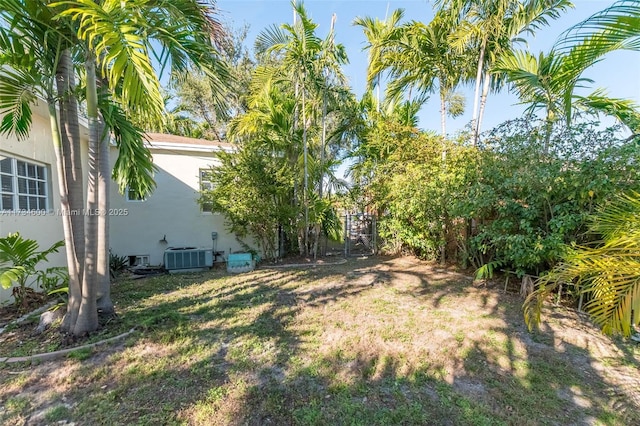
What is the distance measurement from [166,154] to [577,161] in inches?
374

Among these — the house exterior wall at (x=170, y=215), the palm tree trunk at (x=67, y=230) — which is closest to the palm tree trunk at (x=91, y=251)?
the palm tree trunk at (x=67, y=230)

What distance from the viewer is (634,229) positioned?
2232mm

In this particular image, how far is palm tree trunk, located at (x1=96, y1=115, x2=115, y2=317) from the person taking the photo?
145 inches

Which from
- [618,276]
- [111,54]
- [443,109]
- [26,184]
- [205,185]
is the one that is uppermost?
[443,109]

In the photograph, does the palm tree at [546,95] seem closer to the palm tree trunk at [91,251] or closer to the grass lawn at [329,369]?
the grass lawn at [329,369]

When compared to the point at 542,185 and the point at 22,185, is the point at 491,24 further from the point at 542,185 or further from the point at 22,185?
the point at 22,185

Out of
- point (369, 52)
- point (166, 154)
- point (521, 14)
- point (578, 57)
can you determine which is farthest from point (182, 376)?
point (521, 14)

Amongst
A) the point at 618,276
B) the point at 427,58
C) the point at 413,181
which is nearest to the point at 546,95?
the point at 413,181

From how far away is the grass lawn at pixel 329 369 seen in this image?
2.35 meters

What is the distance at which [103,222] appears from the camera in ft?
12.3

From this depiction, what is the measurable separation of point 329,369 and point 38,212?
6309 mm

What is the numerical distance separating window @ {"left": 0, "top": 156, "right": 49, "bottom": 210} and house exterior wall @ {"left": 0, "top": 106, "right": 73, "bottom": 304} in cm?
8

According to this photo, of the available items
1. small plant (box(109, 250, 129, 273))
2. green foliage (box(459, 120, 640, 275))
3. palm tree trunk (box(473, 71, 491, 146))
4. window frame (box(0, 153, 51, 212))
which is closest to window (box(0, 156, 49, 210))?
window frame (box(0, 153, 51, 212))

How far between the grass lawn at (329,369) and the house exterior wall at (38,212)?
2031mm
